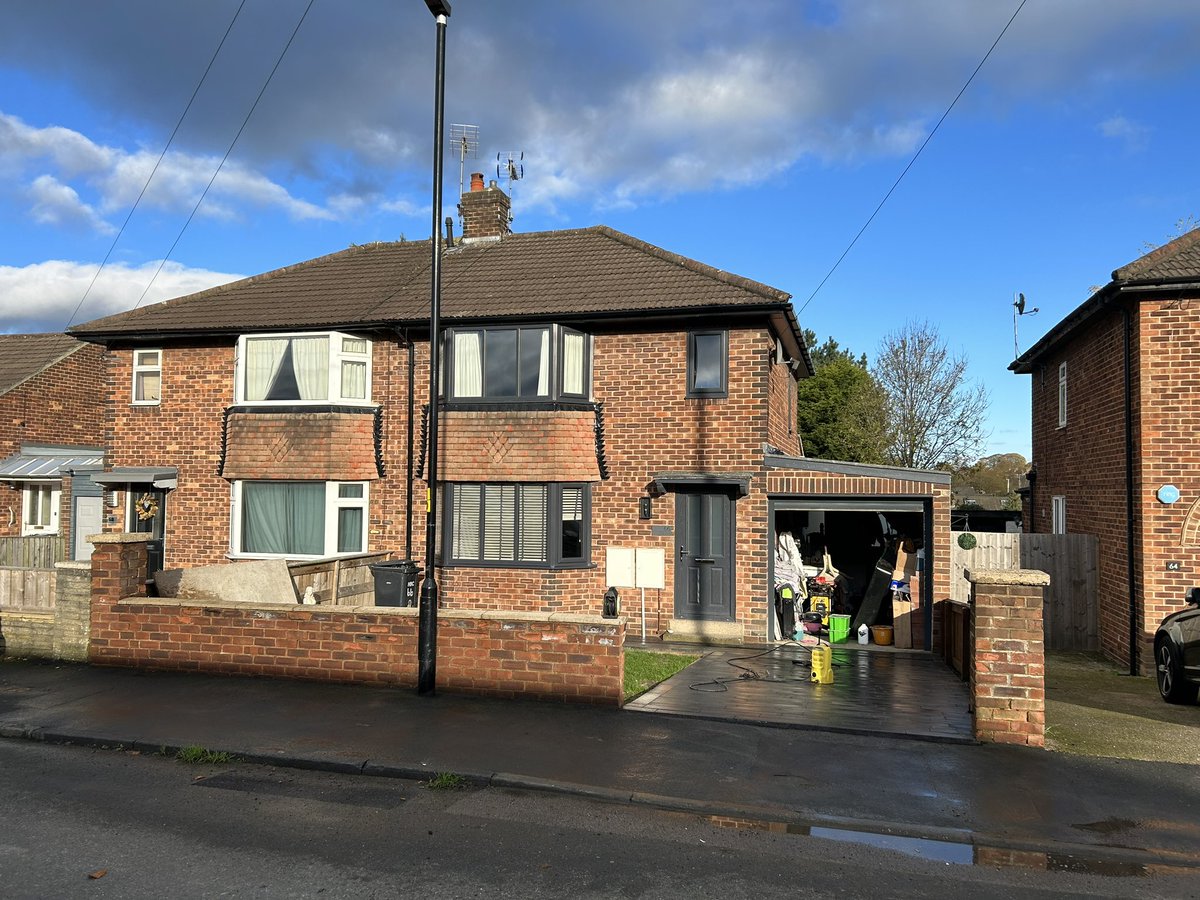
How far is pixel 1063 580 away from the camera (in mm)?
13375

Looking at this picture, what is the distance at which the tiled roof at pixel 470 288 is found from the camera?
13.5m

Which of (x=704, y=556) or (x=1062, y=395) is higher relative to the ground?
(x=1062, y=395)

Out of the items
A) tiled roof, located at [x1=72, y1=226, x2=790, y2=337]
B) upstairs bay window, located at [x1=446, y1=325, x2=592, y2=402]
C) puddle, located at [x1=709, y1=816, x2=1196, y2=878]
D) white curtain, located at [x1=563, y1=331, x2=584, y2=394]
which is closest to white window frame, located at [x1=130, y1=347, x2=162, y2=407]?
tiled roof, located at [x1=72, y1=226, x2=790, y2=337]

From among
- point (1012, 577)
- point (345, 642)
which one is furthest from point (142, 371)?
point (1012, 577)

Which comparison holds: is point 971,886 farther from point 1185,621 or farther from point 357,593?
point 357,593

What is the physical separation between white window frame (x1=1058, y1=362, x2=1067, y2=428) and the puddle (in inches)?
454

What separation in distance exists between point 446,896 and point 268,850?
1303 millimetres

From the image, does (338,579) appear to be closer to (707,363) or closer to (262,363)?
(262,363)

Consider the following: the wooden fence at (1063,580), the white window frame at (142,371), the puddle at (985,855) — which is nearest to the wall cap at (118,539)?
the white window frame at (142,371)

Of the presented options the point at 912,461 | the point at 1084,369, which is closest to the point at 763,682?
the point at 1084,369

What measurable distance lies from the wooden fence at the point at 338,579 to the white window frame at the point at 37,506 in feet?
39.5

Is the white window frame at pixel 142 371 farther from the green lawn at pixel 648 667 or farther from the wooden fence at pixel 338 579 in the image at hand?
the green lawn at pixel 648 667

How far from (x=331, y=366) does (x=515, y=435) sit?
11.7 ft

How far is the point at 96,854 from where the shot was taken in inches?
196
